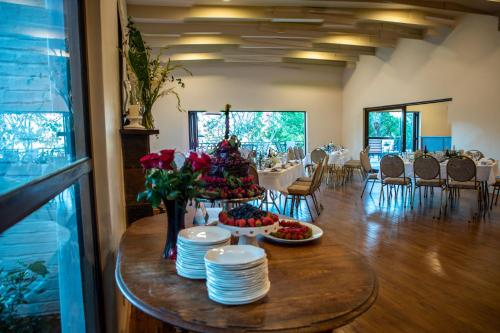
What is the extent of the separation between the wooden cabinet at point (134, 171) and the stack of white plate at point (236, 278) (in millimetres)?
1904

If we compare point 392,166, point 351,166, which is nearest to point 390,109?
point 351,166

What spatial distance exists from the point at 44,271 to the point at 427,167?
573 cm

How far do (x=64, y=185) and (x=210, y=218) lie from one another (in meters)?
0.81

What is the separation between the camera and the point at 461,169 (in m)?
5.27

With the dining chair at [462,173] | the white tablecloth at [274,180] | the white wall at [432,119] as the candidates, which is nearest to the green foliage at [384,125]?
the white wall at [432,119]

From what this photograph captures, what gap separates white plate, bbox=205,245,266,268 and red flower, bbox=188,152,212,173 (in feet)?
1.35

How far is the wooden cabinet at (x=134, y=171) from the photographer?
9.38ft

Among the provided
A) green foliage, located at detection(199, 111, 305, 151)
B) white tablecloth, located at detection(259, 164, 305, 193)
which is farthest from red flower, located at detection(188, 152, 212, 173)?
green foliage, located at detection(199, 111, 305, 151)

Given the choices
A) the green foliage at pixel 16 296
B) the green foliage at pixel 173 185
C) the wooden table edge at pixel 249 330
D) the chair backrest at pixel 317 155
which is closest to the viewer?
the green foliage at pixel 16 296

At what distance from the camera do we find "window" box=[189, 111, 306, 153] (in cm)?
1066

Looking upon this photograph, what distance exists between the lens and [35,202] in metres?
0.92

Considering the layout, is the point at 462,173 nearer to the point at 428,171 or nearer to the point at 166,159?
the point at 428,171

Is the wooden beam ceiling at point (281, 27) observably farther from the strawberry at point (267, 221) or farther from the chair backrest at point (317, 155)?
the strawberry at point (267, 221)

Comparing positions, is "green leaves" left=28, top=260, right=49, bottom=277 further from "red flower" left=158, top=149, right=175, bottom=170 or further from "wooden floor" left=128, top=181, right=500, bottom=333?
"wooden floor" left=128, top=181, right=500, bottom=333
